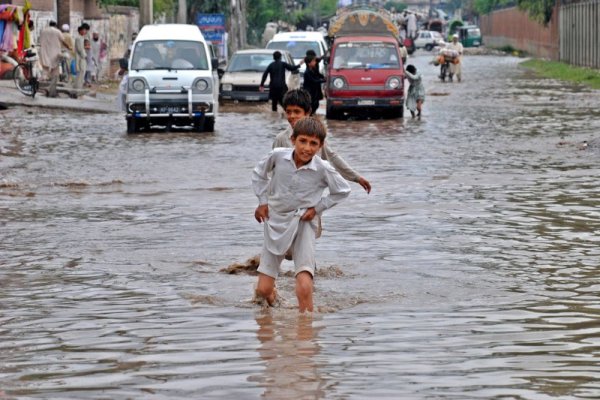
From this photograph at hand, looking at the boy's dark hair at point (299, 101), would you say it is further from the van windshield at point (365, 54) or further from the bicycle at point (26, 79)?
the bicycle at point (26, 79)

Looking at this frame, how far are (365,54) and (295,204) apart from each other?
23.9 m

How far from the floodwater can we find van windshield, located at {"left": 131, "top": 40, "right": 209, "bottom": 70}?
483 cm

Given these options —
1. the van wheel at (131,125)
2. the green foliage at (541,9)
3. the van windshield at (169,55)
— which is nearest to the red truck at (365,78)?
the van windshield at (169,55)

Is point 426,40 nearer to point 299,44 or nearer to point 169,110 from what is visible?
point 299,44

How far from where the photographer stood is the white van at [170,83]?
1057 inches

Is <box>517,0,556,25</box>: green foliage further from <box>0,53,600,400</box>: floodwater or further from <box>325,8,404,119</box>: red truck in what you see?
<box>0,53,600,400</box>: floodwater

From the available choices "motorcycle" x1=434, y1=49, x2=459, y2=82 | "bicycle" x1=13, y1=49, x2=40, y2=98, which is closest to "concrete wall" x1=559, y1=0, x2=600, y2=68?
"motorcycle" x1=434, y1=49, x2=459, y2=82

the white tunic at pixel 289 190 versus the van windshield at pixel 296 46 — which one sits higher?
the van windshield at pixel 296 46

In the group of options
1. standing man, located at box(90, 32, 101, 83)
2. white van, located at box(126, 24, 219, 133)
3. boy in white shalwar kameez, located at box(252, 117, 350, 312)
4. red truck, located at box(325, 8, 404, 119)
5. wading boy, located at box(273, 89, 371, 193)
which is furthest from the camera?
standing man, located at box(90, 32, 101, 83)

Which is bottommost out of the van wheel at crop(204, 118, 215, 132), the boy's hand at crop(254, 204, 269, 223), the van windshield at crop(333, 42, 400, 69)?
the van wheel at crop(204, 118, 215, 132)

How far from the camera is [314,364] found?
296 inches

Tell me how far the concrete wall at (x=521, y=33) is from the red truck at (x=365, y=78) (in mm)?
44698

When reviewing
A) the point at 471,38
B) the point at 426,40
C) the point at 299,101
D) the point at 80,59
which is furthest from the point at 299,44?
the point at 471,38

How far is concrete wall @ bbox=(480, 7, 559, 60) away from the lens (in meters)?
80.8
